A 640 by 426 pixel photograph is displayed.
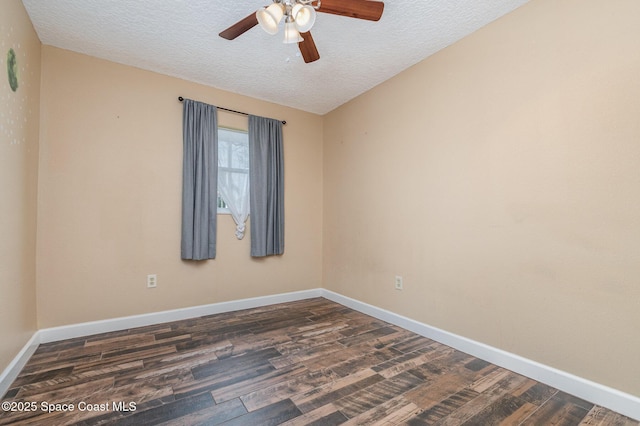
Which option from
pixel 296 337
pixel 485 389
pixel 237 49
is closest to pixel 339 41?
pixel 237 49

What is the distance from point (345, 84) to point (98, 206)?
273 centimetres

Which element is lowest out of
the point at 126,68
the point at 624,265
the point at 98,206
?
the point at 624,265

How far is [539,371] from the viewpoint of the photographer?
182cm

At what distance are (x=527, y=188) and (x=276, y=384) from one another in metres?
2.09

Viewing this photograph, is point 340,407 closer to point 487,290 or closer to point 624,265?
point 487,290

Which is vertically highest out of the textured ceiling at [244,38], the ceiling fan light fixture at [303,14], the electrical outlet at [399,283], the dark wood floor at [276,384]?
the textured ceiling at [244,38]

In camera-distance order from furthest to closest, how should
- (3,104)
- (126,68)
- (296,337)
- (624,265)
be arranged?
1. (126,68)
2. (296,337)
3. (3,104)
4. (624,265)

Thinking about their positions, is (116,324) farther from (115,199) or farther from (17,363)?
(115,199)

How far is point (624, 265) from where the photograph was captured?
1.53 metres

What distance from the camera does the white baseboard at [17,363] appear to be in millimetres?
1661

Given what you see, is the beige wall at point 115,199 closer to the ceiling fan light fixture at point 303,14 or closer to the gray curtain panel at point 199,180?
the gray curtain panel at point 199,180

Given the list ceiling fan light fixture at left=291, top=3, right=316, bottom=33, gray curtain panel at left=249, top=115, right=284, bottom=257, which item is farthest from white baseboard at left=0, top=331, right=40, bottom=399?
ceiling fan light fixture at left=291, top=3, right=316, bottom=33

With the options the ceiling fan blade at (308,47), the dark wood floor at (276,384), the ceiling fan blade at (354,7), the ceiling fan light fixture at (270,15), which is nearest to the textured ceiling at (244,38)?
the ceiling fan blade at (308,47)

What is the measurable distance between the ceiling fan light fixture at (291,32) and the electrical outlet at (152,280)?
250 cm
